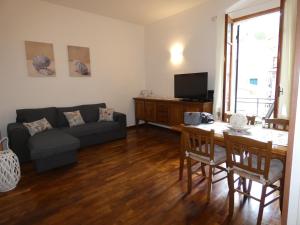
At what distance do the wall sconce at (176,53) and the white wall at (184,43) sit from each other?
0.10m

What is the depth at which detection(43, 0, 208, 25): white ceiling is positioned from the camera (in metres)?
3.91

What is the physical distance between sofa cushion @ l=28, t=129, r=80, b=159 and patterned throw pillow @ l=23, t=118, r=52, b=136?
199 millimetres

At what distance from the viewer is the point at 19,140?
313cm

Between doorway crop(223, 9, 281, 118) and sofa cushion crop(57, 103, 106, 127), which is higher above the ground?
doorway crop(223, 9, 281, 118)

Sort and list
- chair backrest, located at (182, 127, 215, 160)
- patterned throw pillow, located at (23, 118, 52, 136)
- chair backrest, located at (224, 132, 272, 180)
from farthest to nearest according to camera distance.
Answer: patterned throw pillow, located at (23, 118, 52, 136), chair backrest, located at (182, 127, 215, 160), chair backrest, located at (224, 132, 272, 180)

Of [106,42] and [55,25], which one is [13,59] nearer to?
[55,25]

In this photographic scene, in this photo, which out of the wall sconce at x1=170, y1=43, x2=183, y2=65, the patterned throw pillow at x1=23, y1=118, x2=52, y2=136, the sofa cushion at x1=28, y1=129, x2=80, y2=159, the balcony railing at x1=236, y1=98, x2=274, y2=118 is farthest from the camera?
the balcony railing at x1=236, y1=98, x2=274, y2=118

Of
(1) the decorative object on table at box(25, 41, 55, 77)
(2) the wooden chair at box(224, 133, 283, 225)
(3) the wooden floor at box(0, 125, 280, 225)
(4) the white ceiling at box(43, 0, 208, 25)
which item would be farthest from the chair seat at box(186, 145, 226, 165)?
(1) the decorative object on table at box(25, 41, 55, 77)

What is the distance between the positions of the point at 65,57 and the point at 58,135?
1.98m

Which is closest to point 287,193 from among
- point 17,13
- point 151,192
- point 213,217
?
point 213,217

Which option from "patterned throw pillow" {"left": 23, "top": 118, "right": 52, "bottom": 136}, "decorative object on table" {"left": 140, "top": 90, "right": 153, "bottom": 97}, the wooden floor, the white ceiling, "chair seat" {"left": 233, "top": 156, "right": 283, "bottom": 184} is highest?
the white ceiling

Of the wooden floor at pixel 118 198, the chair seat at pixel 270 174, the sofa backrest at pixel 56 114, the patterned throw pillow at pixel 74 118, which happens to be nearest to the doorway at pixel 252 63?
the chair seat at pixel 270 174

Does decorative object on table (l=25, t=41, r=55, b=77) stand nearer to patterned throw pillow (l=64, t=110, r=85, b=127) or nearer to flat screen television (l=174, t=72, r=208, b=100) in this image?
patterned throw pillow (l=64, t=110, r=85, b=127)

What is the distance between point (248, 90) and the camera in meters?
5.66
